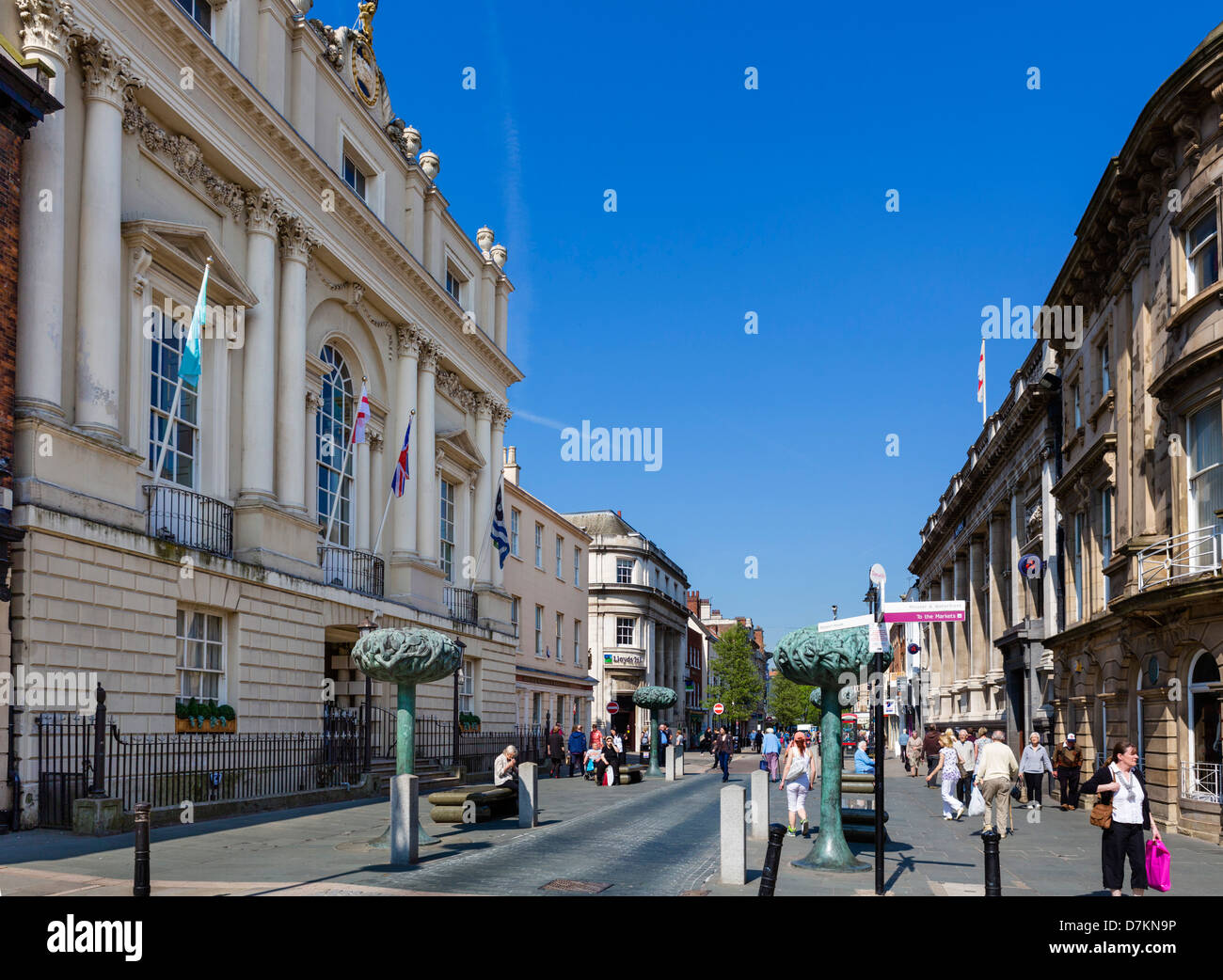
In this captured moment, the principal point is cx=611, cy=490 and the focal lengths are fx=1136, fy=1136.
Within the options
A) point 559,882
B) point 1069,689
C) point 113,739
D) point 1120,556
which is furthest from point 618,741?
point 559,882

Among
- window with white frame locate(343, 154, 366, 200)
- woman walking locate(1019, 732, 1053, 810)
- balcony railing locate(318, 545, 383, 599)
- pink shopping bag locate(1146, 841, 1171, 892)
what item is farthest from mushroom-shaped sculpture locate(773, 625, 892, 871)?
window with white frame locate(343, 154, 366, 200)

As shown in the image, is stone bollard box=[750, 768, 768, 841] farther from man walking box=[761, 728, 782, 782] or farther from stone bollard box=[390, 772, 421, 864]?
man walking box=[761, 728, 782, 782]

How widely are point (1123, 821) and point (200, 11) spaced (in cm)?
2258

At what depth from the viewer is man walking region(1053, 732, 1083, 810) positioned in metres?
26.9

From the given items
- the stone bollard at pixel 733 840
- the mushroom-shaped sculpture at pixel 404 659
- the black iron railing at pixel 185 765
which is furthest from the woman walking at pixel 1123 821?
the black iron railing at pixel 185 765

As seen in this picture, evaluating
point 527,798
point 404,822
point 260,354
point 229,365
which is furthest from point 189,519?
point 404,822

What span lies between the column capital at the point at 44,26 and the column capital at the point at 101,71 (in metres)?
0.65

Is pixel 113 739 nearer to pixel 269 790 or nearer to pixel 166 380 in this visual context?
pixel 269 790

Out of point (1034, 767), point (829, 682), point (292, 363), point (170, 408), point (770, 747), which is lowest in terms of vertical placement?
point (1034, 767)

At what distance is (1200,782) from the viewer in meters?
19.8

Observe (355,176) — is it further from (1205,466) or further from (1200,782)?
(1200,782)

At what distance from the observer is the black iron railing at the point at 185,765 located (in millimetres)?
16375
